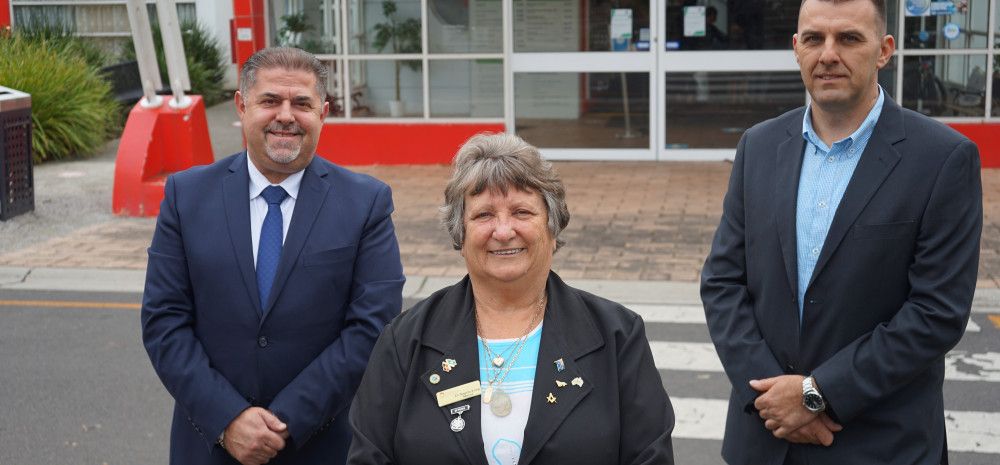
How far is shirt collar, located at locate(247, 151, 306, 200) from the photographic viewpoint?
3.80m

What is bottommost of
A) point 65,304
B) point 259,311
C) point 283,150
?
point 65,304

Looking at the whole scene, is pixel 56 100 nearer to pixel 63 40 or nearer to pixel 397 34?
pixel 397 34

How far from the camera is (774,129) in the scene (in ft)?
12.2

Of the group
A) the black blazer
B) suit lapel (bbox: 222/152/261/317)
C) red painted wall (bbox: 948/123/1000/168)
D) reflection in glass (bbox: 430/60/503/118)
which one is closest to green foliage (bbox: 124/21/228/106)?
reflection in glass (bbox: 430/60/503/118)

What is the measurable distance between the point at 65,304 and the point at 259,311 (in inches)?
239

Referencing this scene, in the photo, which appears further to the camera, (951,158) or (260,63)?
(260,63)

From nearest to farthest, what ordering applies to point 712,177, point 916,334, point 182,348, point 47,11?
1. point 916,334
2. point 182,348
3. point 712,177
4. point 47,11

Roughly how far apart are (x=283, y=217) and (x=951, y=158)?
6.16 ft

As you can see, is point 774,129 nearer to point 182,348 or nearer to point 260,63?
point 260,63

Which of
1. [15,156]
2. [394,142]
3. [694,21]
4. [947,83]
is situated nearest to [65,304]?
[15,156]

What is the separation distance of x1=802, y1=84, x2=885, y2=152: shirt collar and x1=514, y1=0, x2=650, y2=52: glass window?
11671 mm

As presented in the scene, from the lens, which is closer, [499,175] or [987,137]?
[499,175]

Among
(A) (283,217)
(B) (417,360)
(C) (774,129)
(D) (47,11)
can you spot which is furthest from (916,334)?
(D) (47,11)

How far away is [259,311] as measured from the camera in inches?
145
